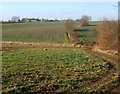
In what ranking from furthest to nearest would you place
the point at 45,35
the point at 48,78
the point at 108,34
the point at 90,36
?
the point at 45,35 < the point at 90,36 < the point at 108,34 < the point at 48,78

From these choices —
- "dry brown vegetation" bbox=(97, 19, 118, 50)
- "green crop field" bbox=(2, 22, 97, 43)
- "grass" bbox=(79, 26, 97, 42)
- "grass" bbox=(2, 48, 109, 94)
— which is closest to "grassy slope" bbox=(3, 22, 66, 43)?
"green crop field" bbox=(2, 22, 97, 43)

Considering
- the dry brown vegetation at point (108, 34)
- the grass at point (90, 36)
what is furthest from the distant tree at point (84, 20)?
the dry brown vegetation at point (108, 34)

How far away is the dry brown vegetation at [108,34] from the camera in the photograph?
959 inches

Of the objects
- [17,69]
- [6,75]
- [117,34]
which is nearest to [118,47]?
[117,34]

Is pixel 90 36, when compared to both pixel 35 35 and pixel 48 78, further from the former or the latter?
pixel 48 78

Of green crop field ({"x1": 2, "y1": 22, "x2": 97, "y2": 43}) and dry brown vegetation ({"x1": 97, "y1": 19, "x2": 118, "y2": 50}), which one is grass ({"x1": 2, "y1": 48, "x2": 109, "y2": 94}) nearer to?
dry brown vegetation ({"x1": 97, "y1": 19, "x2": 118, "y2": 50})

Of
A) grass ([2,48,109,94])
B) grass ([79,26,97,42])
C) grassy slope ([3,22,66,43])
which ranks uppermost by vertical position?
grass ([2,48,109,94])

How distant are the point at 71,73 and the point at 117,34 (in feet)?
41.8

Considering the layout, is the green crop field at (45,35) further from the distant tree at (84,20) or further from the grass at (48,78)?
the grass at (48,78)

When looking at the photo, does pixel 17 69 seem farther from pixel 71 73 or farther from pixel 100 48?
pixel 100 48

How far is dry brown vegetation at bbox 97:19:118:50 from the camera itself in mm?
24361

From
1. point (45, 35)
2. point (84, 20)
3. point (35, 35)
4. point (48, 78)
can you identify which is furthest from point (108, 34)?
point (84, 20)

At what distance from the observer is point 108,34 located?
27.0 meters

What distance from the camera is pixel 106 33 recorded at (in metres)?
27.6
